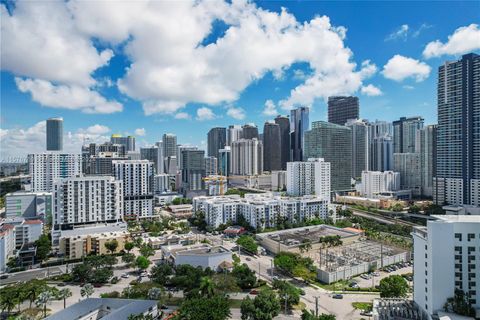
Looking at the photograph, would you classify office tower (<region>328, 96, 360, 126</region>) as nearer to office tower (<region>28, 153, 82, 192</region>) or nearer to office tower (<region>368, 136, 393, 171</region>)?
office tower (<region>368, 136, 393, 171</region>)

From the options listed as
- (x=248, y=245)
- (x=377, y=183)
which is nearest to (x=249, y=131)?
(x=377, y=183)

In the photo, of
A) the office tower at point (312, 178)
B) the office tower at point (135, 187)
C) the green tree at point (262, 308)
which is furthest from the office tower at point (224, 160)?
the green tree at point (262, 308)

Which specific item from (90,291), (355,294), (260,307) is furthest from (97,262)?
(355,294)

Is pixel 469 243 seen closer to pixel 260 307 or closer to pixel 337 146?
pixel 260 307

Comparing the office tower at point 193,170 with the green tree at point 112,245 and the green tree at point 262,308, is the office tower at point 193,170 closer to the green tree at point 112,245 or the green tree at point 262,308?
the green tree at point 112,245

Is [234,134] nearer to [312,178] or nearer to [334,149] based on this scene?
[334,149]
